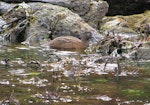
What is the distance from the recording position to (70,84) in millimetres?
6840

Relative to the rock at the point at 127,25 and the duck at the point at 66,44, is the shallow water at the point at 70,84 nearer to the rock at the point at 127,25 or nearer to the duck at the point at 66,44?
the duck at the point at 66,44

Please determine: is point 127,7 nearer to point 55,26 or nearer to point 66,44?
point 55,26

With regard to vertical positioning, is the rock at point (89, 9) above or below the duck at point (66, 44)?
above

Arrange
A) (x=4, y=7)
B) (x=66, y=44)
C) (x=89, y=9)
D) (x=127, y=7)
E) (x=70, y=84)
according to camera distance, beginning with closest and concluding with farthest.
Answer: (x=70, y=84)
(x=66, y=44)
(x=89, y=9)
(x=4, y=7)
(x=127, y=7)

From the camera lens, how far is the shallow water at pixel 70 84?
5.61 meters

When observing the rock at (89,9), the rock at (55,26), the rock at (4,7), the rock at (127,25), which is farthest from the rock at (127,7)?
the rock at (55,26)

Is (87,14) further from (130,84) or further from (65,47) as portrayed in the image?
(130,84)

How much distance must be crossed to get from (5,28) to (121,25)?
279 inches

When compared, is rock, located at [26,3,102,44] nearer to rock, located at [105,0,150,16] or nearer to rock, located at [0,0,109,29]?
rock, located at [0,0,109,29]

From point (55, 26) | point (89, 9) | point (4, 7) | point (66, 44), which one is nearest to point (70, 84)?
point (66, 44)

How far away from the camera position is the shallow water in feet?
18.4

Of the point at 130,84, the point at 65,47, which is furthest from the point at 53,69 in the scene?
the point at 65,47

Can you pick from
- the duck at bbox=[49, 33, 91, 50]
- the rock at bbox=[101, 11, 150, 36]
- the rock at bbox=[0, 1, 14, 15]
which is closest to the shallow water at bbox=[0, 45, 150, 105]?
the duck at bbox=[49, 33, 91, 50]

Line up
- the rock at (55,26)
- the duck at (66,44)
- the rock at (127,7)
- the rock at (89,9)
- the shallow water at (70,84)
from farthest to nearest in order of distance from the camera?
the rock at (127,7), the rock at (89,9), the rock at (55,26), the duck at (66,44), the shallow water at (70,84)
